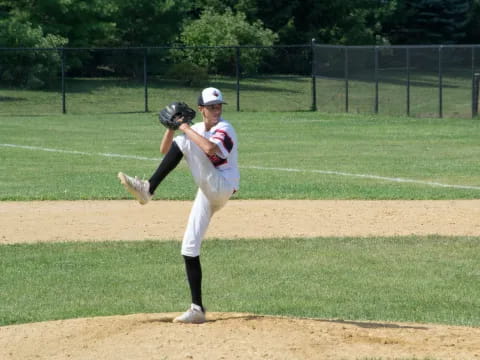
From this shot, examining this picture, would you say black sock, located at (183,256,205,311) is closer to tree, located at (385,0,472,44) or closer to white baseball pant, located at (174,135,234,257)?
white baseball pant, located at (174,135,234,257)

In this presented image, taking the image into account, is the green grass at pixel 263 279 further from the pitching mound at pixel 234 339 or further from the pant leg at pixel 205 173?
the pant leg at pixel 205 173

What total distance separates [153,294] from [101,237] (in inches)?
113

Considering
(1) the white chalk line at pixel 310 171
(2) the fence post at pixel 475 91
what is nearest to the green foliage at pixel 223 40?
(2) the fence post at pixel 475 91

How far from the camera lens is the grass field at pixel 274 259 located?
28.3 feet

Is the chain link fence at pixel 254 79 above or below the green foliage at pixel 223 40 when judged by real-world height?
below

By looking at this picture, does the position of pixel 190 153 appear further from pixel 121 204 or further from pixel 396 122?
pixel 396 122

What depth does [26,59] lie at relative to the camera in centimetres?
3931

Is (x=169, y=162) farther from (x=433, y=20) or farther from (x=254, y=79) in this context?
(x=433, y=20)

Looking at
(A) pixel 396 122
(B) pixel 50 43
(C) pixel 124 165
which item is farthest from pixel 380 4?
(C) pixel 124 165

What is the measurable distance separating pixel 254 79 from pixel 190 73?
177 inches

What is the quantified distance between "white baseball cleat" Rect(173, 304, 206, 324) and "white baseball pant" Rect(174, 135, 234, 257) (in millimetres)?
425

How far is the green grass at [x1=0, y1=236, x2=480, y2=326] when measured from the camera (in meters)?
8.47

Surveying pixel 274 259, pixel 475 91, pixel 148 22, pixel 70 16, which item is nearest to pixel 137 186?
pixel 274 259

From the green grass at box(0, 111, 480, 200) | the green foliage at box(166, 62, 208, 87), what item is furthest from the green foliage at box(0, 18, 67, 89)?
the green grass at box(0, 111, 480, 200)
